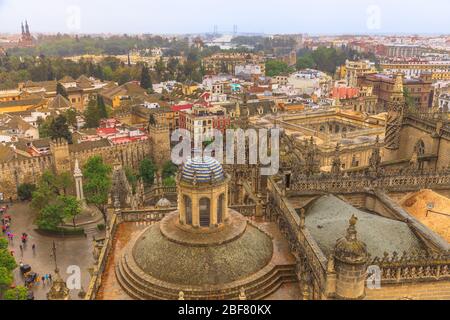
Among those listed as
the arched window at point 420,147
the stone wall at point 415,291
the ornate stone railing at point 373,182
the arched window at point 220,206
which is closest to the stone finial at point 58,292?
the arched window at point 220,206

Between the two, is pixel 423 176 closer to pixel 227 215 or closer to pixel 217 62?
pixel 227 215

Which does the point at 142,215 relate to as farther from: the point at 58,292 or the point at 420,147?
the point at 420,147

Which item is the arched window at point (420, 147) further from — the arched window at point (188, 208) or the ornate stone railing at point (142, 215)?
the arched window at point (188, 208)

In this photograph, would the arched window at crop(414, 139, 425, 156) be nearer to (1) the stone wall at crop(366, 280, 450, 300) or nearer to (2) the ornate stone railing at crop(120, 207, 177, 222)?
(1) the stone wall at crop(366, 280, 450, 300)

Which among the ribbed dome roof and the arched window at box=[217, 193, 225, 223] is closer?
the ribbed dome roof

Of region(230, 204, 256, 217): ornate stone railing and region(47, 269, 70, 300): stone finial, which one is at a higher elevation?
region(47, 269, 70, 300): stone finial

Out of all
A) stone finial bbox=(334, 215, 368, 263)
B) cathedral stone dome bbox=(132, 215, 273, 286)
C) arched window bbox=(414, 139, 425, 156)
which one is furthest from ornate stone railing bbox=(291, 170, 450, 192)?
arched window bbox=(414, 139, 425, 156)
